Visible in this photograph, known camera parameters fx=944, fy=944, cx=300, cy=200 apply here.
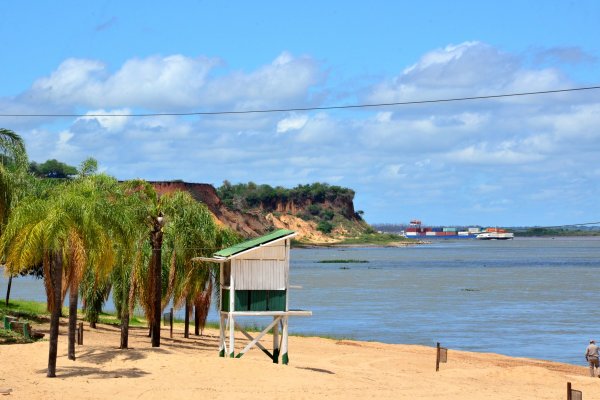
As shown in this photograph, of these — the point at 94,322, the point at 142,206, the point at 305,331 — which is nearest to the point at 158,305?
the point at 142,206

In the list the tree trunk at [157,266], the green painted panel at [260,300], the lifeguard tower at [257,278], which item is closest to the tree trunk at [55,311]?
the lifeguard tower at [257,278]

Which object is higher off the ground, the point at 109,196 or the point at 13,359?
the point at 109,196

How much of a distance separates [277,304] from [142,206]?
6.39 metres

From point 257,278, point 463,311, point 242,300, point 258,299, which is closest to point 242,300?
point 242,300

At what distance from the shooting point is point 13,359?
27969 mm

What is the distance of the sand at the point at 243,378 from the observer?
24.3m

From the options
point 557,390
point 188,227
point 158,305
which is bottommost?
point 557,390

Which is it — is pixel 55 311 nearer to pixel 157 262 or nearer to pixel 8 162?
pixel 157 262

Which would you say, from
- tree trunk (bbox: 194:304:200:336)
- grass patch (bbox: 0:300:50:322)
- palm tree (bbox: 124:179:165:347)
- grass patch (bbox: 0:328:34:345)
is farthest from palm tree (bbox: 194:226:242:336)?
grass patch (bbox: 0:328:34:345)

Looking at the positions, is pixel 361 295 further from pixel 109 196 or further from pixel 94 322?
pixel 109 196

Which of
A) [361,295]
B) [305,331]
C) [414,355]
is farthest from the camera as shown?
[361,295]

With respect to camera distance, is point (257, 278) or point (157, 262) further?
point (157, 262)

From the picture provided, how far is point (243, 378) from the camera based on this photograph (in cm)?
2623

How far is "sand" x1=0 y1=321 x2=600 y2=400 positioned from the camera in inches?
956
